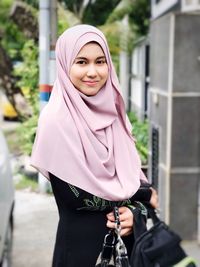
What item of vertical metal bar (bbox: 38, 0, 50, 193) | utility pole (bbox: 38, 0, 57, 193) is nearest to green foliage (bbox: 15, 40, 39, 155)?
vertical metal bar (bbox: 38, 0, 50, 193)

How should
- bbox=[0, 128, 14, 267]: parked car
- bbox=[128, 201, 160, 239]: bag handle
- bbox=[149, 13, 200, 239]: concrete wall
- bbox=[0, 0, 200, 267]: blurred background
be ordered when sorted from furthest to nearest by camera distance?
bbox=[149, 13, 200, 239]: concrete wall < bbox=[0, 0, 200, 267]: blurred background < bbox=[0, 128, 14, 267]: parked car < bbox=[128, 201, 160, 239]: bag handle

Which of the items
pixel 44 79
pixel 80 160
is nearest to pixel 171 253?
pixel 80 160

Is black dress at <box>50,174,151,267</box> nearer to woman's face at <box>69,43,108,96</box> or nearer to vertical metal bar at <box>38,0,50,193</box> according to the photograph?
woman's face at <box>69,43,108,96</box>

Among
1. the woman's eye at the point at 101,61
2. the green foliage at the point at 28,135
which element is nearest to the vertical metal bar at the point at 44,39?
the green foliage at the point at 28,135

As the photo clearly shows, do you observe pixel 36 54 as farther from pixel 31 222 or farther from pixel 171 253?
pixel 171 253

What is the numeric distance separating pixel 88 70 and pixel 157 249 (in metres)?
0.70

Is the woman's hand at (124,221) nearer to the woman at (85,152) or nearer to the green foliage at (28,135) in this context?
the woman at (85,152)

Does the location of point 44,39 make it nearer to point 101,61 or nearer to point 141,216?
point 101,61

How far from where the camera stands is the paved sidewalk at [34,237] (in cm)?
409

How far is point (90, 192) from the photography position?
6.68 ft

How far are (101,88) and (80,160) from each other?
1.01 feet

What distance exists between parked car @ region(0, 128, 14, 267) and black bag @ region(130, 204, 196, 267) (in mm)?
1753

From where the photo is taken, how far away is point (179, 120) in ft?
16.0

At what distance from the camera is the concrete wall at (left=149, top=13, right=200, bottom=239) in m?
4.79
